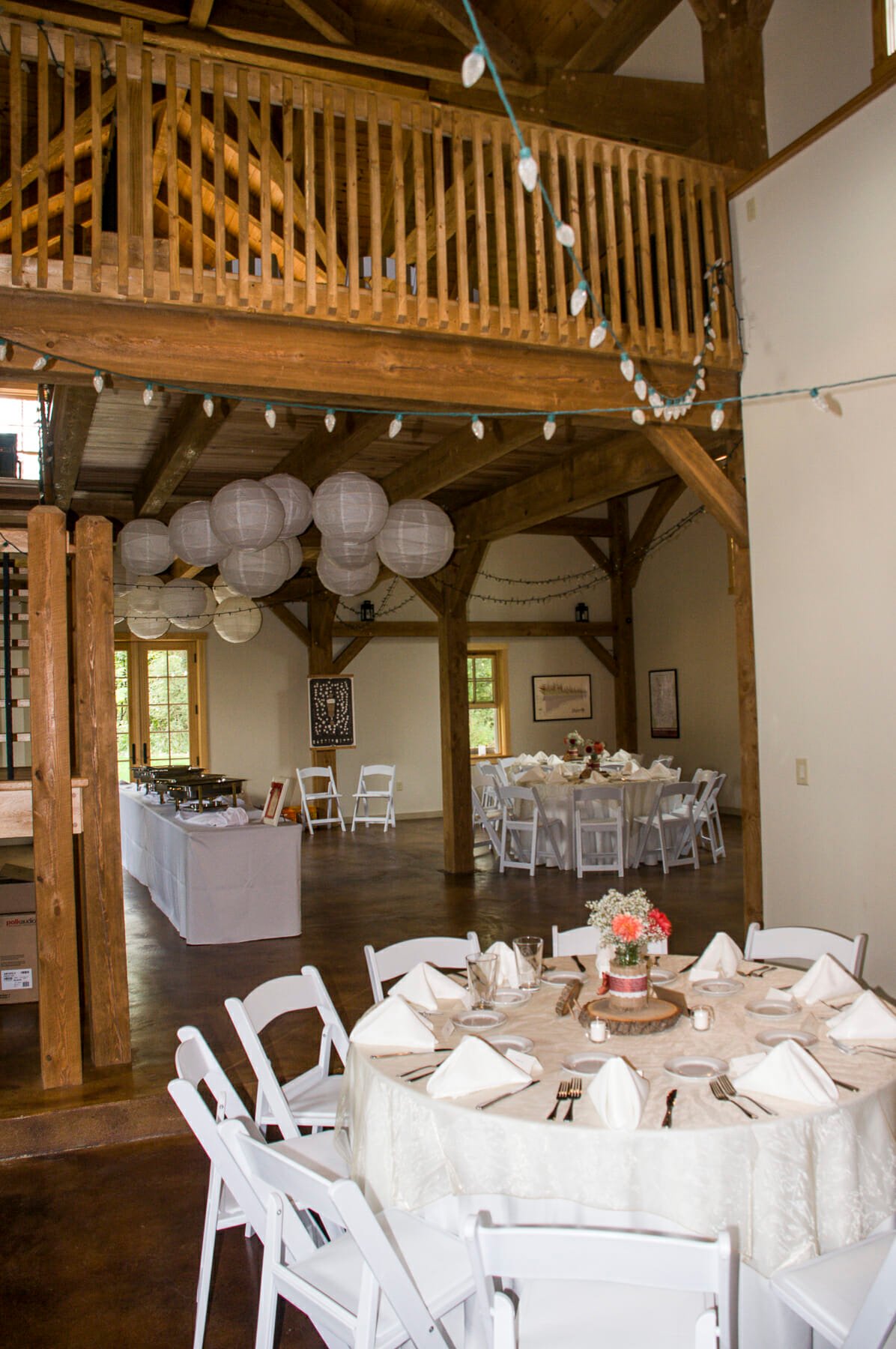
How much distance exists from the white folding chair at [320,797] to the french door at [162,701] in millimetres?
1303

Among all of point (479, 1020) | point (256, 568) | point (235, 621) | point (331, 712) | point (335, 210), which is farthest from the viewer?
point (331, 712)

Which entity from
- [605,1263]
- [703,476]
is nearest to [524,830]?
[703,476]

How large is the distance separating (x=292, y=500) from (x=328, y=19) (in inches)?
114

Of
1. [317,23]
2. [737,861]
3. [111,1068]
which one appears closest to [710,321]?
[317,23]

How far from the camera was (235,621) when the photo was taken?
899cm

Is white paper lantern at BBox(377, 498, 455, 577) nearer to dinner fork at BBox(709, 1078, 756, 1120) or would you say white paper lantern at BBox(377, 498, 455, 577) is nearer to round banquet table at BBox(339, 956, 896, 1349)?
round banquet table at BBox(339, 956, 896, 1349)

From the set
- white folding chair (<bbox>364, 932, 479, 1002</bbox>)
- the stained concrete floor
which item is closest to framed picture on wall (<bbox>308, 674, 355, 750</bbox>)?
the stained concrete floor

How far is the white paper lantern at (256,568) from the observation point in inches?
235

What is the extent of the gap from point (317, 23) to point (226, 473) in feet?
12.5

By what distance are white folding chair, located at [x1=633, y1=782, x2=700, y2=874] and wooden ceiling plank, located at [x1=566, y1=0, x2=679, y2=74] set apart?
553cm

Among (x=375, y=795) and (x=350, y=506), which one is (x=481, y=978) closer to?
(x=350, y=506)

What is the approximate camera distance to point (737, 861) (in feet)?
30.3

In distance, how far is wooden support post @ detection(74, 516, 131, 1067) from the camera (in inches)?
167

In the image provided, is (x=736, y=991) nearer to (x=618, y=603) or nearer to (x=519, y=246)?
(x=519, y=246)
